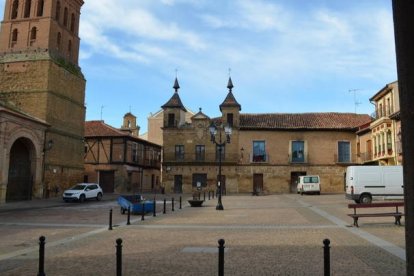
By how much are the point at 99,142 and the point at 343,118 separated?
2827cm

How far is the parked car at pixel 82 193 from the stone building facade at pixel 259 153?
1568 centimetres

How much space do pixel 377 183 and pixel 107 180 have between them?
3157 centimetres

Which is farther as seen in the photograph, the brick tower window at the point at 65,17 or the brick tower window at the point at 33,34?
the brick tower window at the point at 65,17

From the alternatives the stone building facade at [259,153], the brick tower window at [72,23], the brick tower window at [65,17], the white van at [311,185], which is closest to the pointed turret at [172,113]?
the stone building facade at [259,153]

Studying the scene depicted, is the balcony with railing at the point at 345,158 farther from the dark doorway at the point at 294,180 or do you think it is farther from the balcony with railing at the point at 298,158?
the dark doorway at the point at 294,180

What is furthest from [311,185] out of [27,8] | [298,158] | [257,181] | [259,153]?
[27,8]

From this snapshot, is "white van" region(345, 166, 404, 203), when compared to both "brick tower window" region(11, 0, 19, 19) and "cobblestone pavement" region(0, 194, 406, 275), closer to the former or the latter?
"cobblestone pavement" region(0, 194, 406, 275)

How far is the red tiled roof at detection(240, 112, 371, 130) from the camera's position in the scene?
47.1 m

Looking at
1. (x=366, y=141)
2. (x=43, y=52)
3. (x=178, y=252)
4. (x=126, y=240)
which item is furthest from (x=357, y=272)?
(x=366, y=141)

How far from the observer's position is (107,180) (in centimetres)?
4800

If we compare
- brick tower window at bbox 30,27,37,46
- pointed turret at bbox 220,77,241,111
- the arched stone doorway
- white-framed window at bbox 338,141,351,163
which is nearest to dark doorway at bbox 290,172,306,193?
white-framed window at bbox 338,141,351,163

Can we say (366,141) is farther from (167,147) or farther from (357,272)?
(357,272)

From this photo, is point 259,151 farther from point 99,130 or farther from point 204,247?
point 204,247

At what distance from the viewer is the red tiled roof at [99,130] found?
48.8 metres
